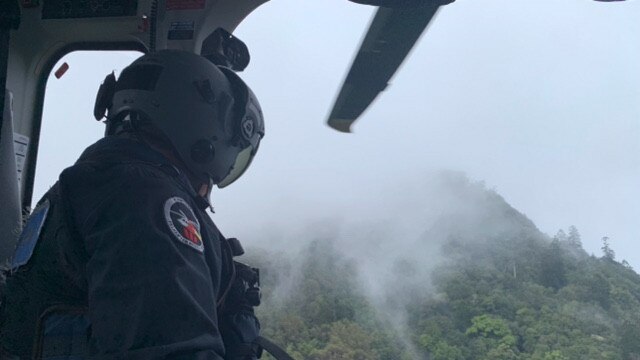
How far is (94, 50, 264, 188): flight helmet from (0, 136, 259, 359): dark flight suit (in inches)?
4.7

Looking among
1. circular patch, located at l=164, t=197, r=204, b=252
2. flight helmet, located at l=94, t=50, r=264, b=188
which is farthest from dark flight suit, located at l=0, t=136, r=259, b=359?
flight helmet, located at l=94, t=50, r=264, b=188

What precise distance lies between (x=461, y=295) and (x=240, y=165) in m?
0.79

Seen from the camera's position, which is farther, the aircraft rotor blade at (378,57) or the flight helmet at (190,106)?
the aircraft rotor blade at (378,57)

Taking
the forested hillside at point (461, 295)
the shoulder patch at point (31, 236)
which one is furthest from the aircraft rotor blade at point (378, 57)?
the shoulder patch at point (31, 236)

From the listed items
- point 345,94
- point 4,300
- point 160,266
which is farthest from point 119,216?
point 345,94

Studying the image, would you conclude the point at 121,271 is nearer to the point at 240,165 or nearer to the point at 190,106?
the point at 190,106

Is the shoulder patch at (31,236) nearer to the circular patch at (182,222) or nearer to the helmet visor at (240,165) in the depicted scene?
the circular patch at (182,222)

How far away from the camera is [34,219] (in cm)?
153

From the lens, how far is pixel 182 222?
4.31ft

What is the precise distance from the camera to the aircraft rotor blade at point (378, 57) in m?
1.85

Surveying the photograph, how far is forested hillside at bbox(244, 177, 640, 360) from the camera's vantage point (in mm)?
1991

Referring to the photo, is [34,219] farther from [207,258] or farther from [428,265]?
[428,265]

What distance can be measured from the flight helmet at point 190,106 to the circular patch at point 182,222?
0.33 m

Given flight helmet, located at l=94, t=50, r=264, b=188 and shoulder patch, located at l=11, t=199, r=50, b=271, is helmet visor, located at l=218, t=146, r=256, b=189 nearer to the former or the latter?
flight helmet, located at l=94, t=50, r=264, b=188
